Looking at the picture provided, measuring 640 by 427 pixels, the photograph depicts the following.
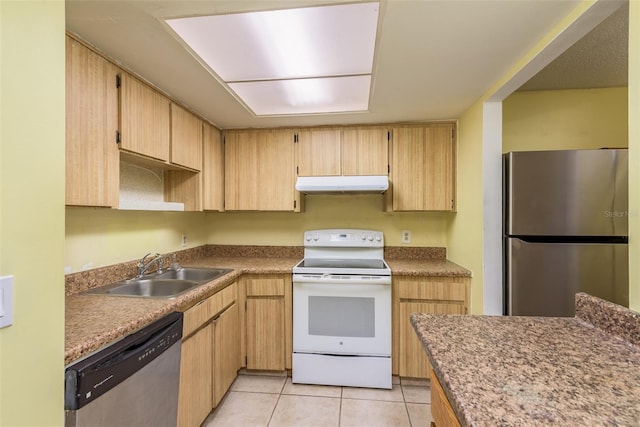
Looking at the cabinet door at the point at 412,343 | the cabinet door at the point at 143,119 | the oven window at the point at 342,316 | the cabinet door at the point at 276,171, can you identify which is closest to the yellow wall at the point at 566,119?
the cabinet door at the point at 412,343

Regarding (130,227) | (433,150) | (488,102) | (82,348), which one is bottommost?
(82,348)

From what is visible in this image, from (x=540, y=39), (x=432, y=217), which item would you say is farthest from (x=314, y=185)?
(x=540, y=39)

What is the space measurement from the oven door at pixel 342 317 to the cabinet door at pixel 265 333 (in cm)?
13

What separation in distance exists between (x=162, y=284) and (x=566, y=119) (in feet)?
10.5

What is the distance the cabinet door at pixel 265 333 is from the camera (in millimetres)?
2201

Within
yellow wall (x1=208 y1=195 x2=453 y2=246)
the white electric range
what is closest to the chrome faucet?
yellow wall (x1=208 y1=195 x2=453 y2=246)

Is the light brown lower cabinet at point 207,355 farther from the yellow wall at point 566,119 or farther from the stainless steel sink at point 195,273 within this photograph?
the yellow wall at point 566,119

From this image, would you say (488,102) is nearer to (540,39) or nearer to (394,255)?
(540,39)

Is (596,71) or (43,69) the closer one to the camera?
(43,69)

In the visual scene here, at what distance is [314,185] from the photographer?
2266mm

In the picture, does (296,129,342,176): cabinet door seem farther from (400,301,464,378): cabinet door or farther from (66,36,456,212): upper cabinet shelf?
(400,301,464,378): cabinet door

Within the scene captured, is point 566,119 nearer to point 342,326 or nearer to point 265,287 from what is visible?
point 342,326

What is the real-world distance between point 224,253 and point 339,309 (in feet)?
4.55

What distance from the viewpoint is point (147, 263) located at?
201 centimetres
